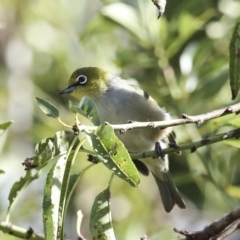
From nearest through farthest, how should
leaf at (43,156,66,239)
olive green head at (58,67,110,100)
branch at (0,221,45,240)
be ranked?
leaf at (43,156,66,239), branch at (0,221,45,240), olive green head at (58,67,110,100)

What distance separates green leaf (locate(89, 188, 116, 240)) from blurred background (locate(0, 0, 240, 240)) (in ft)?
1.82

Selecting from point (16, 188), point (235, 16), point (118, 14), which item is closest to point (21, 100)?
point (118, 14)

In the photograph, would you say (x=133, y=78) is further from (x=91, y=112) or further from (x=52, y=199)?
(x=52, y=199)

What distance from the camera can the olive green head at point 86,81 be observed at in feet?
15.3

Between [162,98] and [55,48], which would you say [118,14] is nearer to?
[162,98]

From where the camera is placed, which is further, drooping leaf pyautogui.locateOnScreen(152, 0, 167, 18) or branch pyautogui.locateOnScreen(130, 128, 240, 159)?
branch pyautogui.locateOnScreen(130, 128, 240, 159)

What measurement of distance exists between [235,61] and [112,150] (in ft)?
1.84

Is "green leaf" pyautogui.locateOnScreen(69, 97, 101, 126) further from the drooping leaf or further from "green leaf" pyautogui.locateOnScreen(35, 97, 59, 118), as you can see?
the drooping leaf

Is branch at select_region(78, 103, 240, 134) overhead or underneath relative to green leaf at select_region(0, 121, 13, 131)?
underneath

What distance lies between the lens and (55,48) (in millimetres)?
5480

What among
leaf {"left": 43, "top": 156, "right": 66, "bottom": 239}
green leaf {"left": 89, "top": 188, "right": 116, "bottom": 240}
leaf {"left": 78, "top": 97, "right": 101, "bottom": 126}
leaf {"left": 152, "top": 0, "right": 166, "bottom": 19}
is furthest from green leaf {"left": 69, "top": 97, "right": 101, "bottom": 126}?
green leaf {"left": 89, "top": 188, "right": 116, "bottom": 240}

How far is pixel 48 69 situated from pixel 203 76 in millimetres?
1953

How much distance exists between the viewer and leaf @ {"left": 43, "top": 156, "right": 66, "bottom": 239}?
1.69 m

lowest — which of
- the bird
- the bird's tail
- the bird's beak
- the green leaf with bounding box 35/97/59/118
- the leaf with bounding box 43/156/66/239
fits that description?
the leaf with bounding box 43/156/66/239
